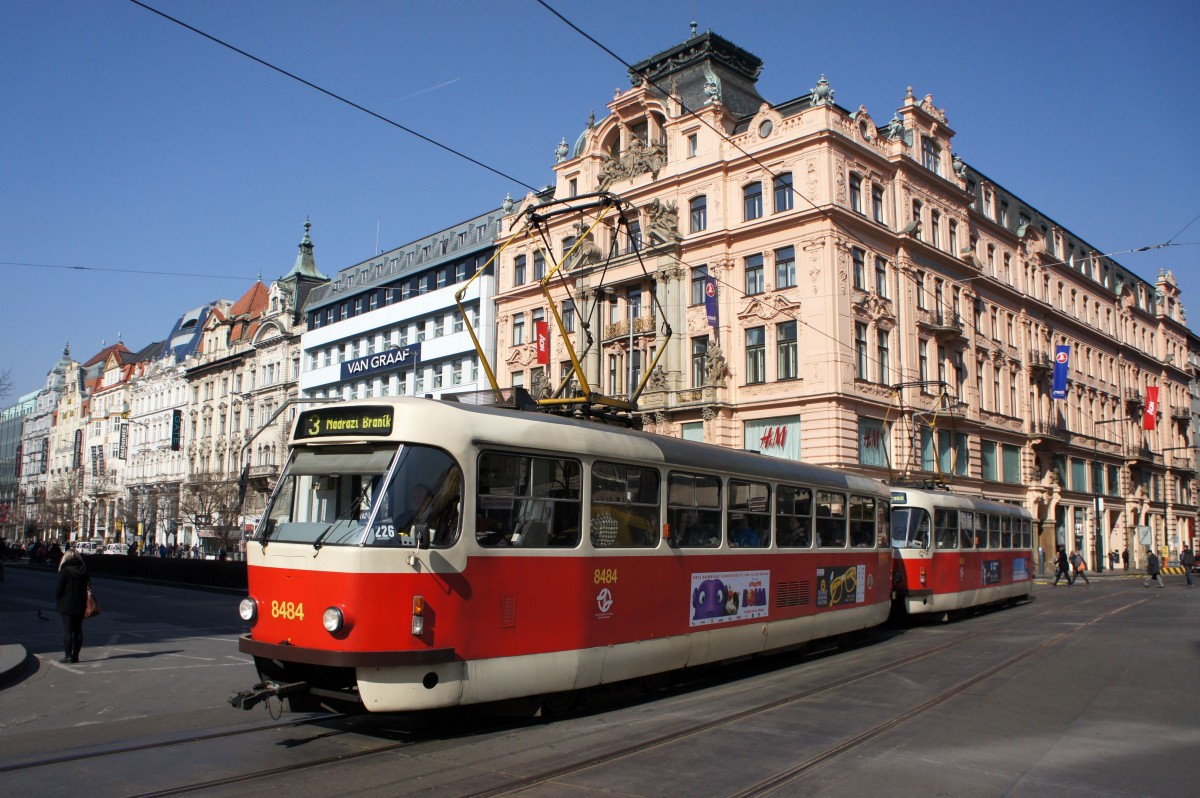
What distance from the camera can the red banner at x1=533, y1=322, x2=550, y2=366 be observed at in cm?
4348

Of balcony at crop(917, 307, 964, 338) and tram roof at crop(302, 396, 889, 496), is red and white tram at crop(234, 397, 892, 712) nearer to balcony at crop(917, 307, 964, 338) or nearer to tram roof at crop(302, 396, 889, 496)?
tram roof at crop(302, 396, 889, 496)

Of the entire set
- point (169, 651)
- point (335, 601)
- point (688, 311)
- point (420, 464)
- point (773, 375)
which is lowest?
point (169, 651)

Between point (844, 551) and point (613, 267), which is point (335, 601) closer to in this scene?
point (844, 551)

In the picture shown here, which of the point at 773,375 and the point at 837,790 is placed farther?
the point at 773,375

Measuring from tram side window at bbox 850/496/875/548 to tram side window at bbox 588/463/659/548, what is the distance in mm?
6340

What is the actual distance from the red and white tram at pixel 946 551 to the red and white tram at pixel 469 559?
1091 cm

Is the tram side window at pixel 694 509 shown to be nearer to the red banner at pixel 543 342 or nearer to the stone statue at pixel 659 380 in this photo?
the stone statue at pixel 659 380

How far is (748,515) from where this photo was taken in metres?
12.8

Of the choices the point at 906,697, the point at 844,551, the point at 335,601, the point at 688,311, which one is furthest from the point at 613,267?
the point at 335,601

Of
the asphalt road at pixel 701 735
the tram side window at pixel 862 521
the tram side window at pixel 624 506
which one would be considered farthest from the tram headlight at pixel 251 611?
the tram side window at pixel 862 521

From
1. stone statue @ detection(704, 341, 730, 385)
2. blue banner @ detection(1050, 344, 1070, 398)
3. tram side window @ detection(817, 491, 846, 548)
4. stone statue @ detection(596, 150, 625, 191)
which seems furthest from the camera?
blue banner @ detection(1050, 344, 1070, 398)

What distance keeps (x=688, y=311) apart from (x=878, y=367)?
808 centimetres

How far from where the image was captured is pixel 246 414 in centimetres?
7200

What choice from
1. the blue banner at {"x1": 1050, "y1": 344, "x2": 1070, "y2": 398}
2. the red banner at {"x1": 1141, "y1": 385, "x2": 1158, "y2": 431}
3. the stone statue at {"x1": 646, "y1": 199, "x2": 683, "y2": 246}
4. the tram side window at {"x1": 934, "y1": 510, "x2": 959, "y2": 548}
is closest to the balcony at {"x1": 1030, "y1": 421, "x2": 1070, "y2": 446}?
the blue banner at {"x1": 1050, "y1": 344, "x2": 1070, "y2": 398}
